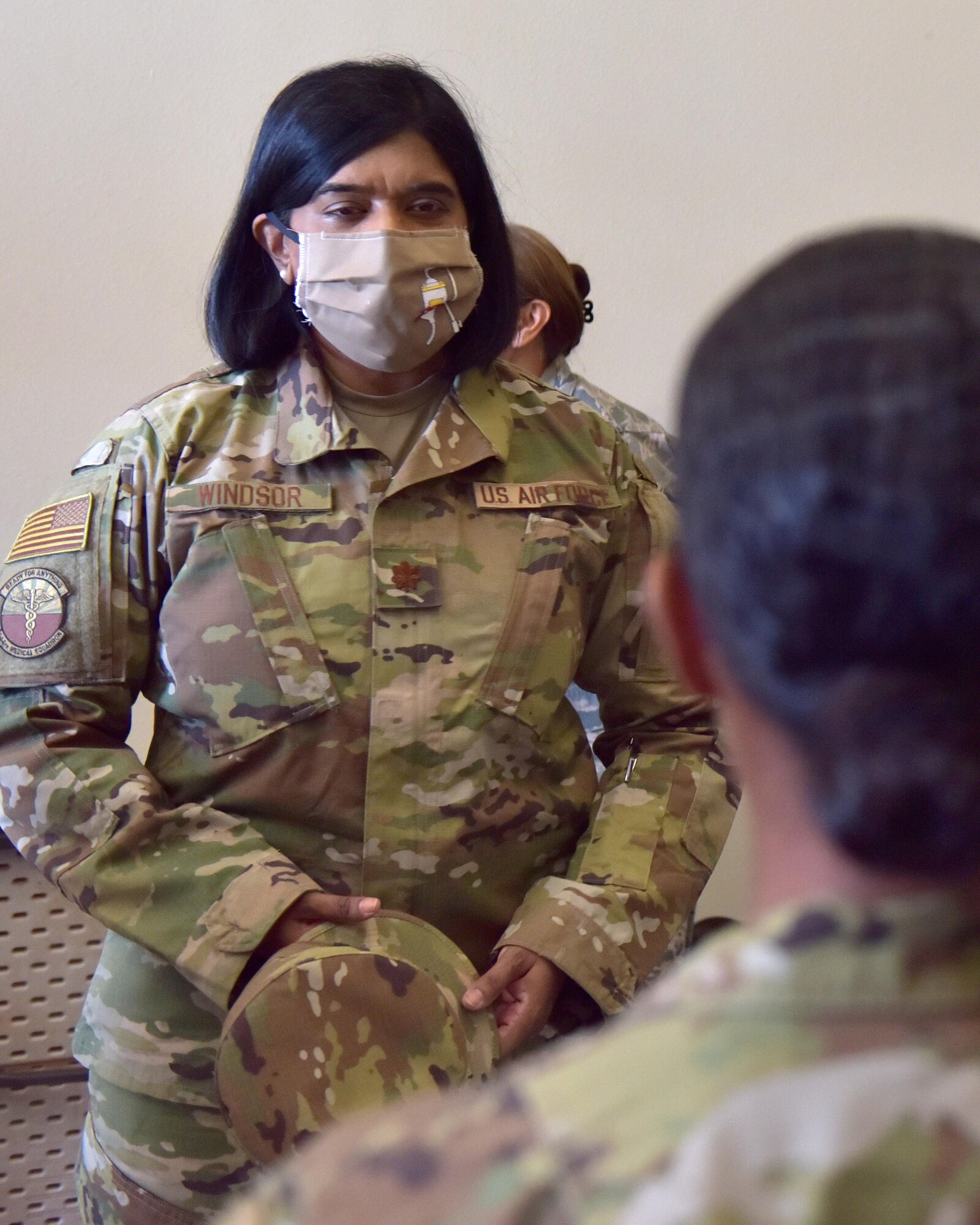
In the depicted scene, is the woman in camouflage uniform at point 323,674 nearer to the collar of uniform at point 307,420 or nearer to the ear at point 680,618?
the collar of uniform at point 307,420

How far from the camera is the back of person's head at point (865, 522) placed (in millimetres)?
403

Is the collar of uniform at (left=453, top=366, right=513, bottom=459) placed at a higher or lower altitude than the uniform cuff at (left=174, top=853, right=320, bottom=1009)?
higher

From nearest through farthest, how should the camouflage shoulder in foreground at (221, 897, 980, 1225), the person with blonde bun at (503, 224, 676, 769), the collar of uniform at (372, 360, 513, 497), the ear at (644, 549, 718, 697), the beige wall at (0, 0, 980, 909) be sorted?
the camouflage shoulder in foreground at (221, 897, 980, 1225), the ear at (644, 549, 718, 697), the collar of uniform at (372, 360, 513, 497), the person with blonde bun at (503, 224, 676, 769), the beige wall at (0, 0, 980, 909)

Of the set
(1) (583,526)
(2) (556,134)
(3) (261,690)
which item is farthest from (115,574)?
(2) (556,134)

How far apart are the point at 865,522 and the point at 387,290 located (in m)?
0.80

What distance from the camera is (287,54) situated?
2.06 meters

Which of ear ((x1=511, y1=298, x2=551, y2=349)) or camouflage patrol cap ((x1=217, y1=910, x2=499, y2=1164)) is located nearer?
camouflage patrol cap ((x1=217, y1=910, x2=499, y2=1164))

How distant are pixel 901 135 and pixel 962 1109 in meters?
2.30

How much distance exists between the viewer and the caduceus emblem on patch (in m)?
1.08

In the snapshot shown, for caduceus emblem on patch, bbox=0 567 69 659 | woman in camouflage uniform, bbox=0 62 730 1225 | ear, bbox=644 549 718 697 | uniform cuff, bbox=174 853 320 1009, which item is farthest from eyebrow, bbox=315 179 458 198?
ear, bbox=644 549 718 697

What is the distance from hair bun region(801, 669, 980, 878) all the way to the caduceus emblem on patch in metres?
0.82

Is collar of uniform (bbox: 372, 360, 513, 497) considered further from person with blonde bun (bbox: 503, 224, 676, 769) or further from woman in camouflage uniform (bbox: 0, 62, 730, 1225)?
person with blonde bun (bbox: 503, 224, 676, 769)

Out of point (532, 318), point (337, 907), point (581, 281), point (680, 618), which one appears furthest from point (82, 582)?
point (581, 281)

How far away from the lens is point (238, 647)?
107cm
